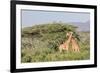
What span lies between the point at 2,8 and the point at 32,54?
0.48 metres

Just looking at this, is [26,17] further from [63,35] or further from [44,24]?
[63,35]

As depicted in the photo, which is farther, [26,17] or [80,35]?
[80,35]

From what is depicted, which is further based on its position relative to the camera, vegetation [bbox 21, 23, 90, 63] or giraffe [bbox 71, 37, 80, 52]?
giraffe [bbox 71, 37, 80, 52]

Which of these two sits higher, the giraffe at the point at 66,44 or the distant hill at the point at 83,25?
the distant hill at the point at 83,25

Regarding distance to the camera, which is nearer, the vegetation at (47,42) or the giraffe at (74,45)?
the vegetation at (47,42)

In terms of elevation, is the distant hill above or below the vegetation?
above

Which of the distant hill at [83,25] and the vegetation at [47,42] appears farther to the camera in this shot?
the distant hill at [83,25]

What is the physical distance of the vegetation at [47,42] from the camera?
1.85 metres

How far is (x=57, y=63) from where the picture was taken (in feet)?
6.36

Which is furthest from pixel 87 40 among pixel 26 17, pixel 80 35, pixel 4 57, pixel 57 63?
pixel 4 57

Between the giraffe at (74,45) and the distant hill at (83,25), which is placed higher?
the distant hill at (83,25)

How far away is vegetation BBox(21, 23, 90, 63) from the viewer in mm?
1852

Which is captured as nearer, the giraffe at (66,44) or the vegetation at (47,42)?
the vegetation at (47,42)

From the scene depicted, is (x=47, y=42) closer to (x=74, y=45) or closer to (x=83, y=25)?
(x=74, y=45)
